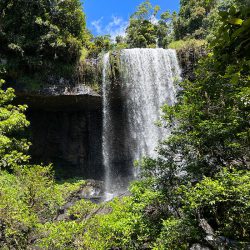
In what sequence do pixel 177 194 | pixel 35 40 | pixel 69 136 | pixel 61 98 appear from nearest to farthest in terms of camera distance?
pixel 177 194
pixel 35 40
pixel 61 98
pixel 69 136

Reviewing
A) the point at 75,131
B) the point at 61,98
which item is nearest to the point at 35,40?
the point at 61,98

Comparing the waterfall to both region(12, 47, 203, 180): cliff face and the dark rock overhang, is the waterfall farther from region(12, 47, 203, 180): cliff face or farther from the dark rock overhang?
the dark rock overhang

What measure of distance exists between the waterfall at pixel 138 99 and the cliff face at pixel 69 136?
0.92m

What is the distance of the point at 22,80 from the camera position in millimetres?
15641

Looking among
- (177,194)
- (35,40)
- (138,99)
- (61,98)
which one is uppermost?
(35,40)

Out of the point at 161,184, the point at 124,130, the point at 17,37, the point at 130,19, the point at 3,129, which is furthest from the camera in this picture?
the point at 130,19

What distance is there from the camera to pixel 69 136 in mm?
18656

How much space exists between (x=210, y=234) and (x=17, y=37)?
13.1m

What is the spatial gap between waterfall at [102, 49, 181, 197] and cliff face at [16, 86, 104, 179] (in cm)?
92

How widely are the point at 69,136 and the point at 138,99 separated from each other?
16.2 ft

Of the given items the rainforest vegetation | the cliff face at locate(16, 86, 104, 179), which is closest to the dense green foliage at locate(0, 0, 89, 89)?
the cliff face at locate(16, 86, 104, 179)

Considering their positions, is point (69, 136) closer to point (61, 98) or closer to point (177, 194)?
point (61, 98)

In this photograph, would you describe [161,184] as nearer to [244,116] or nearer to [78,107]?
[244,116]

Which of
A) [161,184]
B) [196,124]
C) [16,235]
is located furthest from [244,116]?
[16,235]
